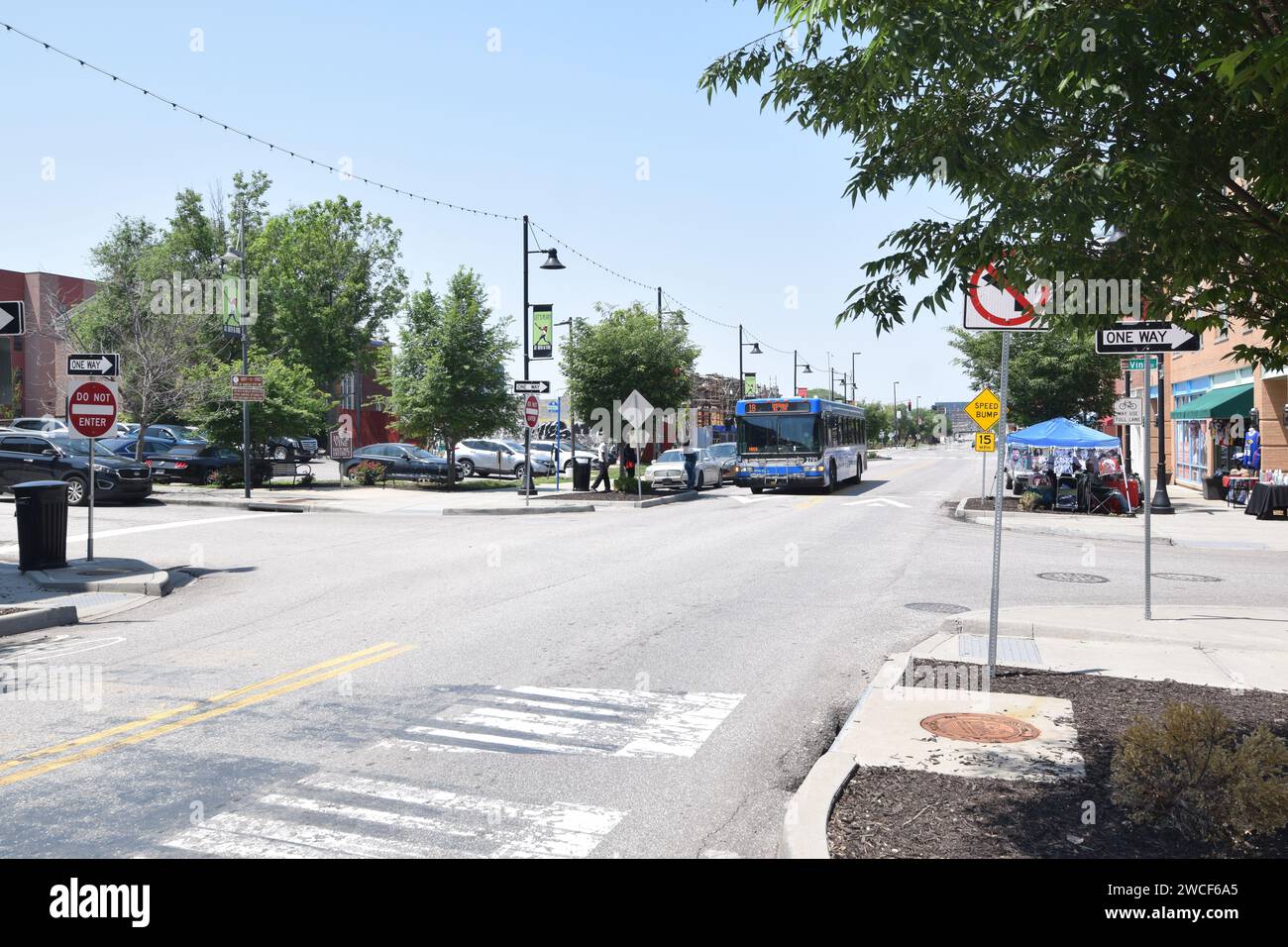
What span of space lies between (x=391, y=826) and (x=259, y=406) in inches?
1200

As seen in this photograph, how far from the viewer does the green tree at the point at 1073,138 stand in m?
4.28

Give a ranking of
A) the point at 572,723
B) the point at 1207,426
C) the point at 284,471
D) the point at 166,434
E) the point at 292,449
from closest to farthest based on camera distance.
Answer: the point at 572,723 → the point at 1207,426 → the point at 284,471 → the point at 166,434 → the point at 292,449

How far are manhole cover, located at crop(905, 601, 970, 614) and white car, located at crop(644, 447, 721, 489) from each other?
22.9m

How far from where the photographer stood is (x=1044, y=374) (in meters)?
32.3

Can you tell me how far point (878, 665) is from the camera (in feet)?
26.6

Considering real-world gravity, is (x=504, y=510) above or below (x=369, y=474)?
below

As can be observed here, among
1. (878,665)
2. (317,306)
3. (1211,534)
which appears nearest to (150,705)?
(878,665)

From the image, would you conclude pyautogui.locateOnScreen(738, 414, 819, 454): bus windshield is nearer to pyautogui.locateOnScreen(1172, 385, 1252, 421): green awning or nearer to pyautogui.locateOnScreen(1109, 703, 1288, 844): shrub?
pyautogui.locateOnScreen(1172, 385, 1252, 421): green awning

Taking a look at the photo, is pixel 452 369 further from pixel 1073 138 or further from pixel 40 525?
pixel 1073 138

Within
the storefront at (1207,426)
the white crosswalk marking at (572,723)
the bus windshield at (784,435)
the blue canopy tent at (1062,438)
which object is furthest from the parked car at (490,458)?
the white crosswalk marking at (572,723)

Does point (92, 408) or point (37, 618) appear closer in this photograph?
point (37, 618)

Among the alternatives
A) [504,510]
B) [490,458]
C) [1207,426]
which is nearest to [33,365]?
[490,458]

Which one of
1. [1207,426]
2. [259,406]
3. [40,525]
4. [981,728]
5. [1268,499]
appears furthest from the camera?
[1207,426]

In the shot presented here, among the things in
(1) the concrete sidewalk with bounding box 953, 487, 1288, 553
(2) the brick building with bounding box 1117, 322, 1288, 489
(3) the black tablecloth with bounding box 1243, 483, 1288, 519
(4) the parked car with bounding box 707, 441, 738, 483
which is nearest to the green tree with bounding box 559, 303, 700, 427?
(4) the parked car with bounding box 707, 441, 738, 483
